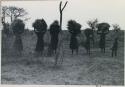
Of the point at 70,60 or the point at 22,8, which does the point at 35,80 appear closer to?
the point at 70,60

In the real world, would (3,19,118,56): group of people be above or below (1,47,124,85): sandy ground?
above

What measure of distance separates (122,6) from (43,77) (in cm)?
115

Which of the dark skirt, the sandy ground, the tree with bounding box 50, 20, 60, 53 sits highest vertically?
the tree with bounding box 50, 20, 60, 53

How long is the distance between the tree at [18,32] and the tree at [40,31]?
148 millimetres

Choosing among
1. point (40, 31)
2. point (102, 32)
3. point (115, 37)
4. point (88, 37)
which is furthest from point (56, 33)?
point (115, 37)

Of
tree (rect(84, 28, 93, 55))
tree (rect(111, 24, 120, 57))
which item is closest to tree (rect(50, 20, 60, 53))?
tree (rect(84, 28, 93, 55))

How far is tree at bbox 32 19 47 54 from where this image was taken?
3.04m

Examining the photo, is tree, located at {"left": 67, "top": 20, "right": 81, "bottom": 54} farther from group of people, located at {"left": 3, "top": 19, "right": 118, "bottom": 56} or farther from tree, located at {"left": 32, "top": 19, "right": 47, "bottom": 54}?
tree, located at {"left": 32, "top": 19, "right": 47, "bottom": 54}

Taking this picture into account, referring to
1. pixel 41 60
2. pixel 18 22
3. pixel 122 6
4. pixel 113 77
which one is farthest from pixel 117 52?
pixel 18 22

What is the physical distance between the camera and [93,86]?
302 cm

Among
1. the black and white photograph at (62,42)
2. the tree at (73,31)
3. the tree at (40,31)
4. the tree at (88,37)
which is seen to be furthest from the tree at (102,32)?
the tree at (40,31)

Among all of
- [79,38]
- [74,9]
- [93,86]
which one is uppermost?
[74,9]

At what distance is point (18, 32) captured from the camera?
3.08m

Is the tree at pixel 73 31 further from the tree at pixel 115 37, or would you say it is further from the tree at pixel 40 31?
the tree at pixel 115 37
